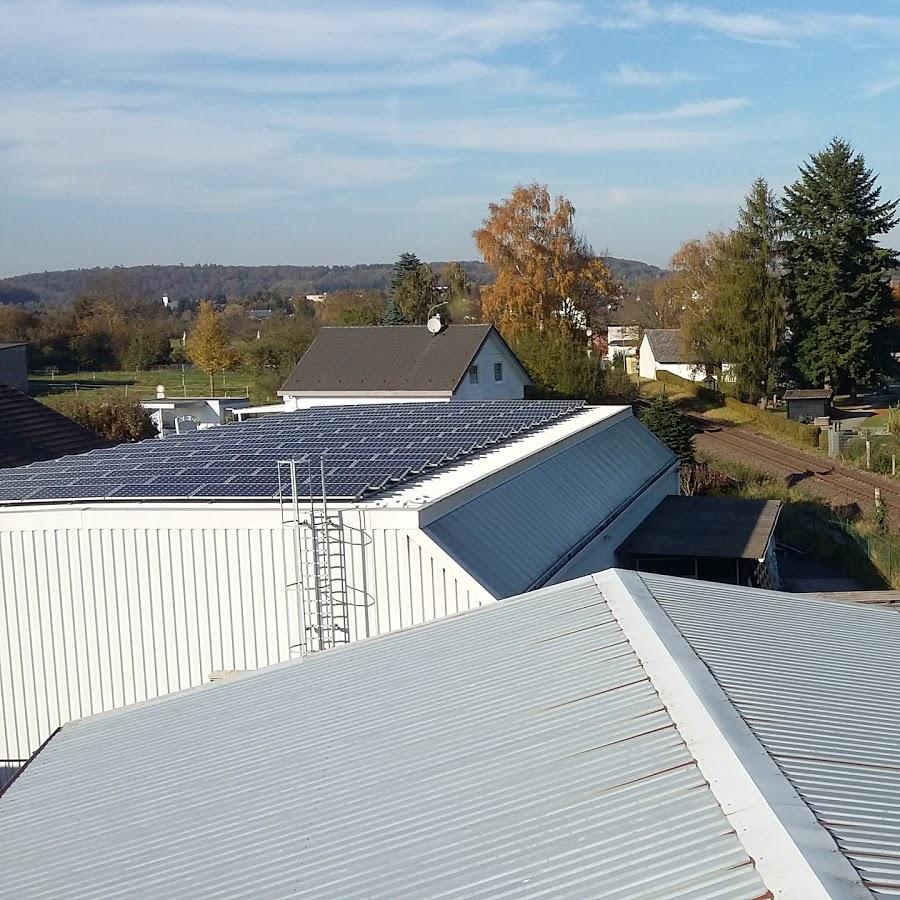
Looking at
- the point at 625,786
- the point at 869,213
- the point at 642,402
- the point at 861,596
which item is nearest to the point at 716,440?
Answer: the point at 642,402

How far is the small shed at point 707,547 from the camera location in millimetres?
18391

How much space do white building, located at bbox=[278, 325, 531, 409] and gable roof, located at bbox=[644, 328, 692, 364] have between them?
78.9 ft

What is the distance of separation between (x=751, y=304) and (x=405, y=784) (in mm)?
46822

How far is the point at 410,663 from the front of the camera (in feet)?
27.7

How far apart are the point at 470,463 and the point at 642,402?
2980 cm

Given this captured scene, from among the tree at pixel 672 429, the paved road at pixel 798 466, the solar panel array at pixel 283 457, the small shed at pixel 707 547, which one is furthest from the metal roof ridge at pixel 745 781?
the tree at pixel 672 429

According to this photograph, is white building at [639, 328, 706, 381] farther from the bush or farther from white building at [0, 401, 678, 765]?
white building at [0, 401, 678, 765]

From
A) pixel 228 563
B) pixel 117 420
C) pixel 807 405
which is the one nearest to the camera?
pixel 228 563

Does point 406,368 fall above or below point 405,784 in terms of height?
above

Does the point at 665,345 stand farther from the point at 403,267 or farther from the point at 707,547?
the point at 707,547

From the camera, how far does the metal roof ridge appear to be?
4.32 meters

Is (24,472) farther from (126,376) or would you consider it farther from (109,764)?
(126,376)

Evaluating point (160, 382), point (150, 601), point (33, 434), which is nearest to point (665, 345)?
point (160, 382)

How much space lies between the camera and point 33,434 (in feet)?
74.3
